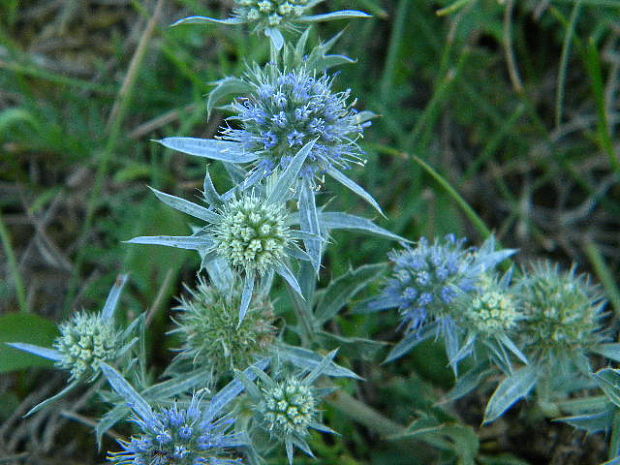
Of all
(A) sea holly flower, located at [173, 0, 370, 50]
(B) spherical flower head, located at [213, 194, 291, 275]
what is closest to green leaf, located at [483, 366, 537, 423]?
(B) spherical flower head, located at [213, 194, 291, 275]

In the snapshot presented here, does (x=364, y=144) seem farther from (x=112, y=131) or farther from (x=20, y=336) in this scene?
(x=20, y=336)

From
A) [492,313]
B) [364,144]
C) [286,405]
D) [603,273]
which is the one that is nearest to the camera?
[286,405]

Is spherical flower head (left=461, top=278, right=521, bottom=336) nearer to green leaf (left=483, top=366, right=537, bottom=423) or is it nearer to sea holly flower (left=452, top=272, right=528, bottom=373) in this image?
sea holly flower (left=452, top=272, right=528, bottom=373)

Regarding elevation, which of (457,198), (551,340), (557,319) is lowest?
(551,340)

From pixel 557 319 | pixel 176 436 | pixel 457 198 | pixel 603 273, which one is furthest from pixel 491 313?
pixel 603 273

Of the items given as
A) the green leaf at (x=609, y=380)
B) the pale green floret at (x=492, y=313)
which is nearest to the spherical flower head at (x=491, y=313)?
the pale green floret at (x=492, y=313)

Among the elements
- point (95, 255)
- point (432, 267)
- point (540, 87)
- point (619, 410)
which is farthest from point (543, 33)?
point (95, 255)

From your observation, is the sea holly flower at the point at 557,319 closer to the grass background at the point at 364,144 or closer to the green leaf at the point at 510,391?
the green leaf at the point at 510,391
